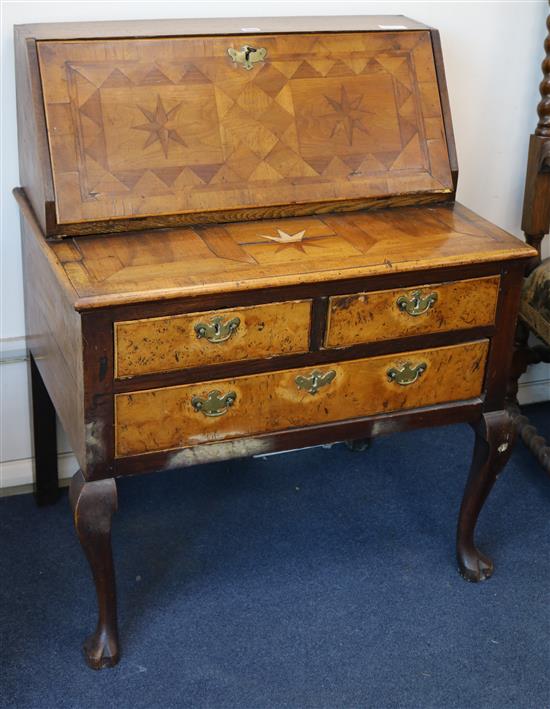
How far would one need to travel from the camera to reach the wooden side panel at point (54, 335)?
1.93 metres

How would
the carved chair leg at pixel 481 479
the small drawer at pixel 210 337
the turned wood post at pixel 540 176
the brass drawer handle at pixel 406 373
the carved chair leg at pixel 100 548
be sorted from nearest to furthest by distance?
the small drawer at pixel 210 337 < the carved chair leg at pixel 100 548 < the brass drawer handle at pixel 406 373 < the carved chair leg at pixel 481 479 < the turned wood post at pixel 540 176

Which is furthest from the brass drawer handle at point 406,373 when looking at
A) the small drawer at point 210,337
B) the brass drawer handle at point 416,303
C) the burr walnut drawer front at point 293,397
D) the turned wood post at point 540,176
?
the turned wood post at point 540,176

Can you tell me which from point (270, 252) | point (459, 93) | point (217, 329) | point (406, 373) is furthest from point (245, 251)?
point (459, 93)

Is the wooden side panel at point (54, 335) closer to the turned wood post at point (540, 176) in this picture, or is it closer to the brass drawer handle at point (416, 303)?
the brass drawer handle at point (416, 303)

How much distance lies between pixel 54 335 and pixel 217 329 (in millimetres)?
388

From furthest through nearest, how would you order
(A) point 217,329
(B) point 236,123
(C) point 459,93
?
(C) point 459,93 < (B) point 236,123 < (A) point 217,329

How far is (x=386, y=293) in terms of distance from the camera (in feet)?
6.73

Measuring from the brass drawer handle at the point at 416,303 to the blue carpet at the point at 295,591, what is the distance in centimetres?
72

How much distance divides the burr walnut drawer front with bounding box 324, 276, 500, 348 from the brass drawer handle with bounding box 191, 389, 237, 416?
221 millimetres

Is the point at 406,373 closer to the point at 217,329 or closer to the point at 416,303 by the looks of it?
the point at 416,303

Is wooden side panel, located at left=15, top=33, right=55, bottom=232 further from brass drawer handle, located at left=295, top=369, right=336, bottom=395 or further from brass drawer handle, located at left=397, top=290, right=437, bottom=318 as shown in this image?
brass drawer handle, located at left=397, top=290, right=437, bottom=318

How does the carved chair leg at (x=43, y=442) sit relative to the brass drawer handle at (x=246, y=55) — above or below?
below

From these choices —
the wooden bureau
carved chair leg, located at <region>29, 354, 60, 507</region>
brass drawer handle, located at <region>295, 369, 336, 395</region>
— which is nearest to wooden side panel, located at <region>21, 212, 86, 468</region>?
the wooden bureau

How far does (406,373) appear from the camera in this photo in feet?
7.09
